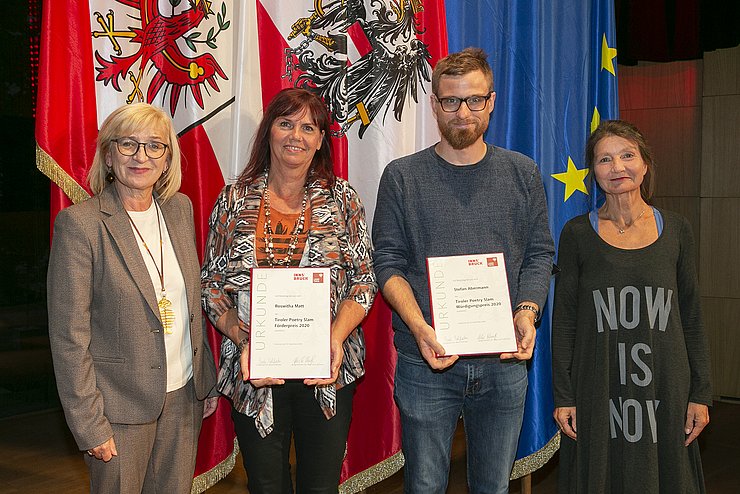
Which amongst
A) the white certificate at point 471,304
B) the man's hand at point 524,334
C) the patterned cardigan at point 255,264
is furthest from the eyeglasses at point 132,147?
the man's hand at point 524,334

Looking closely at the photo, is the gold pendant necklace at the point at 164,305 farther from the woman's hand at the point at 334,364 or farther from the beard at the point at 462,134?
the beard at the point at 462,134

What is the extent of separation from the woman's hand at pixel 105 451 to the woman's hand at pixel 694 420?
1.78 meters

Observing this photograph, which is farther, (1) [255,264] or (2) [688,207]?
(2) [688,207]

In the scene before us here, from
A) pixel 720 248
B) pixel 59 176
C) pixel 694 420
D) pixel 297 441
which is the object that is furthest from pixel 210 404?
pixel 720 248

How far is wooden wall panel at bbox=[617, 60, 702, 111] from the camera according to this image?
18.5 ft

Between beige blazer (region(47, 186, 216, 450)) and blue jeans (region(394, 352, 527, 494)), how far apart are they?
2.46 ft

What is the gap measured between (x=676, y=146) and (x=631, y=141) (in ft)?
11.7

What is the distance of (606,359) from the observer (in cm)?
246

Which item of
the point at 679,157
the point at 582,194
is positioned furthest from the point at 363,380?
the point at 679,157

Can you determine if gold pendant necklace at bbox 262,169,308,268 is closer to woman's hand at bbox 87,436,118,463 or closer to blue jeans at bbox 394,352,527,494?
blue jeans at bbox 394,352,527,494

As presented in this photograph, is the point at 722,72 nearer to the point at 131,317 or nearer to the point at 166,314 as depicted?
the point at 166,314

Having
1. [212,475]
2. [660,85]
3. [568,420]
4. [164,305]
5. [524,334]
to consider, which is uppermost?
[660,85]

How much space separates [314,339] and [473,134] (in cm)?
78

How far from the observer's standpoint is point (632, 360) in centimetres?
244
